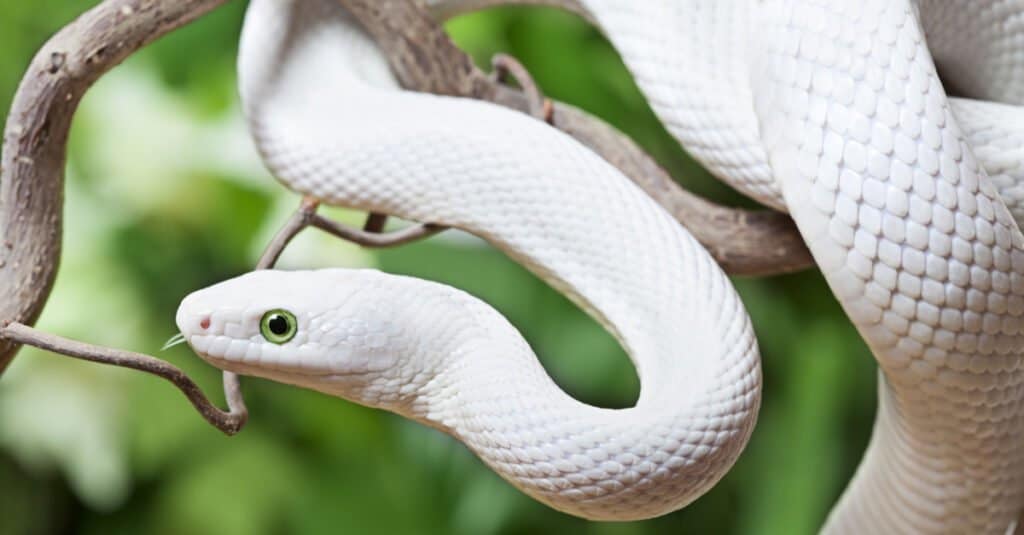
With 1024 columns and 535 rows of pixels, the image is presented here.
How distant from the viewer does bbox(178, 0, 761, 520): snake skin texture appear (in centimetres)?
94

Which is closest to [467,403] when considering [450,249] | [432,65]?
[432,65]

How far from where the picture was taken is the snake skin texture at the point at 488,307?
94 centimetres

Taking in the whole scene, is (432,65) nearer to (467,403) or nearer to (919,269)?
(467,403)

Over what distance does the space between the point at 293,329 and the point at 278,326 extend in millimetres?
14

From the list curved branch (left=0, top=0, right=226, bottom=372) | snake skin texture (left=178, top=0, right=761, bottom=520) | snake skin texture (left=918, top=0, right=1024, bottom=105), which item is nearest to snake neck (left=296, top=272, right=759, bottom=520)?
snake skin texture (left=178, top=0, right=761, bottom=520)

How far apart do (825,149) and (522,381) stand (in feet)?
1.08

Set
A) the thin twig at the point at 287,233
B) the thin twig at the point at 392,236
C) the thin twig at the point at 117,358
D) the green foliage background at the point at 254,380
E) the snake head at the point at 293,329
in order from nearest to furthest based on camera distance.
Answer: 1. the thin twig at the point at 117,358
2. the snake head at the point at 293,329
3. the thin twig at the point at 287,233
4. the thin twig at the point at 392,236
5. the green foliage background at the point at 254,380

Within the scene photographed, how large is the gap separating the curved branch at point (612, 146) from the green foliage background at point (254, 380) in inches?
Result: 34.2

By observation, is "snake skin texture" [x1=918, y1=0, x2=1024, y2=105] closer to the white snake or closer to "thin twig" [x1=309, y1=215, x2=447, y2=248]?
the white snake

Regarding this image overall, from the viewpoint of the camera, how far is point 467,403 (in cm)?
100

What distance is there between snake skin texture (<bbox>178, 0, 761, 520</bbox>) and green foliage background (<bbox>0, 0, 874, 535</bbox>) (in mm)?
869

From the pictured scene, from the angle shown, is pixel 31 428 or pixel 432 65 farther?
pixel 31 428

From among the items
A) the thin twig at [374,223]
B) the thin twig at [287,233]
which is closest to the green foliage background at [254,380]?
the thin twig at [374,223]

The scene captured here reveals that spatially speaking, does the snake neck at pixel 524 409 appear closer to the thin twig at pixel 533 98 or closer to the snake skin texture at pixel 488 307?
the snake skin texture at pixel 488 307
